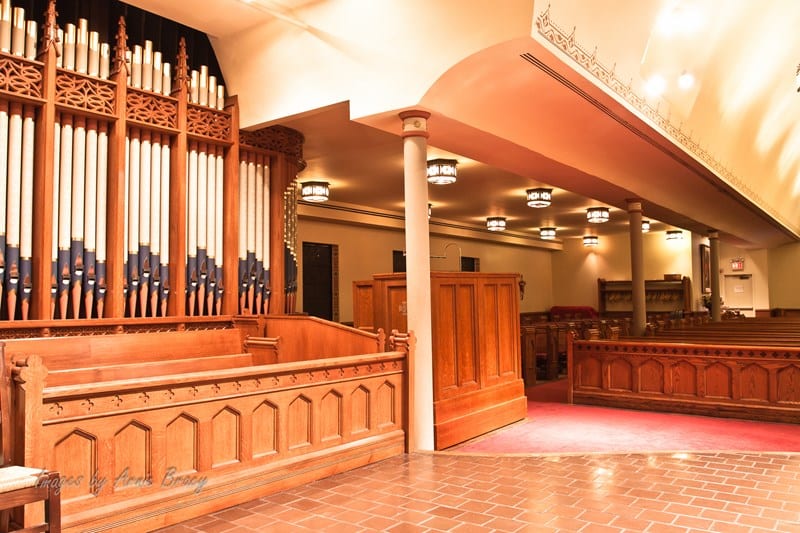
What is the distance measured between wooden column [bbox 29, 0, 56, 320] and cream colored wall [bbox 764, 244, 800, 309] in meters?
22.1

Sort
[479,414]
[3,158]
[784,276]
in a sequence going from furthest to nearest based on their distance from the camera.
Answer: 1. [784,276]
2. [479,414]
3. [3,158]

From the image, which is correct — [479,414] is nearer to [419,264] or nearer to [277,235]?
[419,264]

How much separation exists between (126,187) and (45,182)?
28.2 inches

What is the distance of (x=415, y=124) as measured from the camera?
567 centimetres

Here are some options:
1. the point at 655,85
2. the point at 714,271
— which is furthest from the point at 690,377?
the point at 714,271

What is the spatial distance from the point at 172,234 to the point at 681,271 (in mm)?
17023

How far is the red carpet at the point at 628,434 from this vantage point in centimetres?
602

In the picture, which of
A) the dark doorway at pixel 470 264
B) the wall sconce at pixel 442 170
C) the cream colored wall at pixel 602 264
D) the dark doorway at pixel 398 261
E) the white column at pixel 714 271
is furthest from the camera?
the cream colored wall at pixel 602 264

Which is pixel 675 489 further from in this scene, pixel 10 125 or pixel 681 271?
pixel 681 271

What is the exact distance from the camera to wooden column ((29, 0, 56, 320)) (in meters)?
5.10

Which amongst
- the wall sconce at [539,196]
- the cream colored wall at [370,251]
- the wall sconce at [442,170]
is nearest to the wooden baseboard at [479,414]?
the wall sconce at [442,170]

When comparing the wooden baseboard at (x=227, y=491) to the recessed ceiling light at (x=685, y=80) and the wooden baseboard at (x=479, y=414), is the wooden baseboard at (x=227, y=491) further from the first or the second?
the recessed ceiling light at (x=685, y=80)

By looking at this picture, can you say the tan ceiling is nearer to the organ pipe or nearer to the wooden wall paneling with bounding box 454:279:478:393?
the organ pipe

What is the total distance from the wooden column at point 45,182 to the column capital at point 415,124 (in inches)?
122
